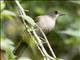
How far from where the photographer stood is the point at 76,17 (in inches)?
172

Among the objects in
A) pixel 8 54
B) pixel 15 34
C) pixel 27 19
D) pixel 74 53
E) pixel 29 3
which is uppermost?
pixel 27 19

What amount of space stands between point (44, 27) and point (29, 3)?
134 cm

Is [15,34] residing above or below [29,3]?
below

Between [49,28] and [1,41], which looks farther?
[49,28]

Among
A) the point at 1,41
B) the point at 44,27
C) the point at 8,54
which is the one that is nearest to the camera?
the point at 8,54

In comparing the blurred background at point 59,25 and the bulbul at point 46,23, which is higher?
the bulbul at point 46,23

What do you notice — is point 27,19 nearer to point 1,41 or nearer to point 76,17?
point 1,41

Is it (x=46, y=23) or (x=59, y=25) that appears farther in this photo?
(x=59, y=25)

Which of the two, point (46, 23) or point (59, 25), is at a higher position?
point (46, 23)

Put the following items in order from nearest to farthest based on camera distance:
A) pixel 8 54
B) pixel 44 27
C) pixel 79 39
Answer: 1. pixel 8 54
2. pixel 44 27
3. pixel 79 39

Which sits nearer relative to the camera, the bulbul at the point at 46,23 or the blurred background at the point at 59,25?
the bulbul at the point at 46,23

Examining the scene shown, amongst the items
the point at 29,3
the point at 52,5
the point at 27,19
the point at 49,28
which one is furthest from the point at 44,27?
the point at 52,5

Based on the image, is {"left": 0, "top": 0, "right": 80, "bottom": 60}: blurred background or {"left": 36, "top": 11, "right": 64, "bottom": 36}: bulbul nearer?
{"left": 36, "top": 11, "right": 64, "bottom": 36}: bulbul

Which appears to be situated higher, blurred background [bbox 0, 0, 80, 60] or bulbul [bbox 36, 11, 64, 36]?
→ bulbul [bbox 36, 11, 64, 36]
